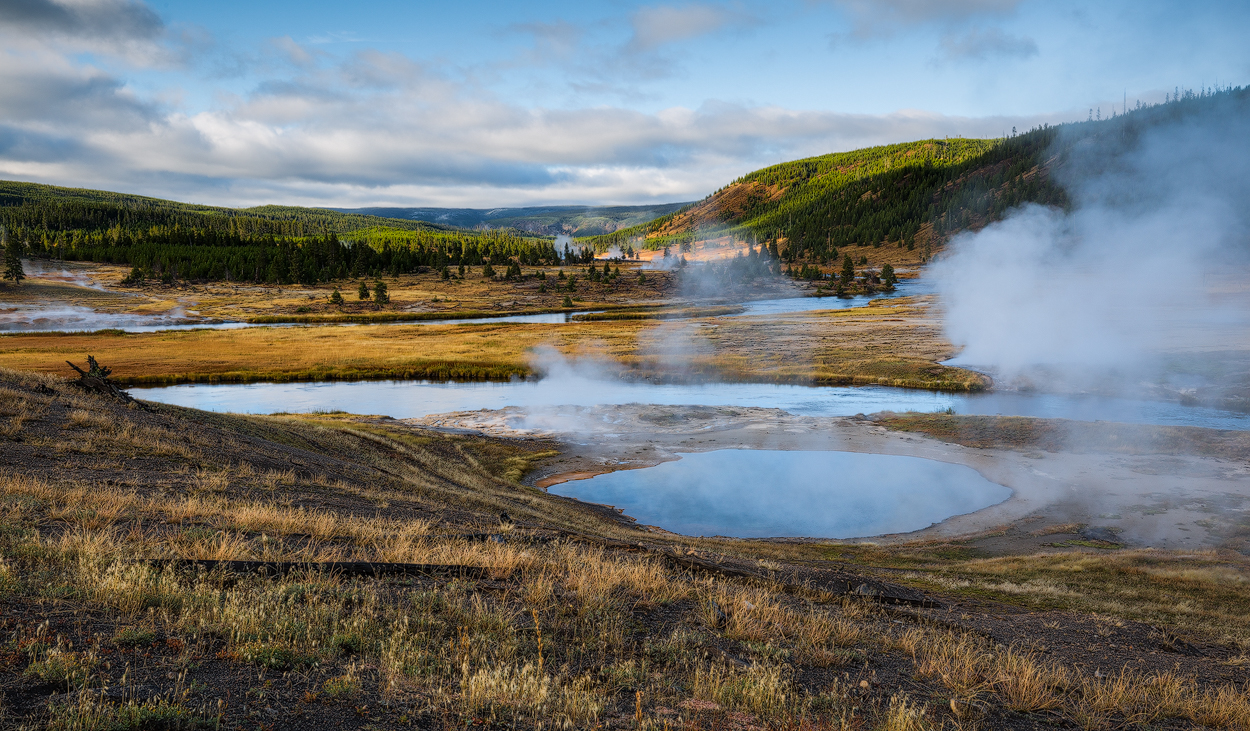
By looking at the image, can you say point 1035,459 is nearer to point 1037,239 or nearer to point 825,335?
point 1037,239

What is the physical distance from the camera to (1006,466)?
29.6m

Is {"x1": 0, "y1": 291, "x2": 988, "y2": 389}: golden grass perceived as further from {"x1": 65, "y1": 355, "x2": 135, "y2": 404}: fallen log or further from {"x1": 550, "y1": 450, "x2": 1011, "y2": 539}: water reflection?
{"x1": 65, "y1": 355, "x2": 135, "y2": 404}: fallen log

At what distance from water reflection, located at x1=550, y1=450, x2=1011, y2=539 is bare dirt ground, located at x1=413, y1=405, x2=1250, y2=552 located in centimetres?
96

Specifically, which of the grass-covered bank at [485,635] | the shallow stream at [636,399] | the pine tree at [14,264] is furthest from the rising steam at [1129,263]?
the pine tree at [14,264]

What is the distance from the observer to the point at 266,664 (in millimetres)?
5145

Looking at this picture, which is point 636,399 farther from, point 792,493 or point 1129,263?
point 1129,263

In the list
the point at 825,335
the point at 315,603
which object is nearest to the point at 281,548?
the point at 315,603

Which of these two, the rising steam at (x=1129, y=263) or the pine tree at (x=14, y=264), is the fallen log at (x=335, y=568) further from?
the pine tree at (x=14, y=264)

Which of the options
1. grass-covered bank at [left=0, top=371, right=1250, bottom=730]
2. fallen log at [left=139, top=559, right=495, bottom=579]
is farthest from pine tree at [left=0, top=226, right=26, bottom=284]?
fallen log at [left=139, top=559, right=495, bottom=579]

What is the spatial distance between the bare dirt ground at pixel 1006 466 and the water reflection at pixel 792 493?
0.96 meters

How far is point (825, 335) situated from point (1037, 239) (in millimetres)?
21734

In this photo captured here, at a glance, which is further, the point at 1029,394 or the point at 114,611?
the point at 1029,394

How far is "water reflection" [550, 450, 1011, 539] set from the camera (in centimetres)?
2389

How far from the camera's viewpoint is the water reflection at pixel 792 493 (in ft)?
78.4
